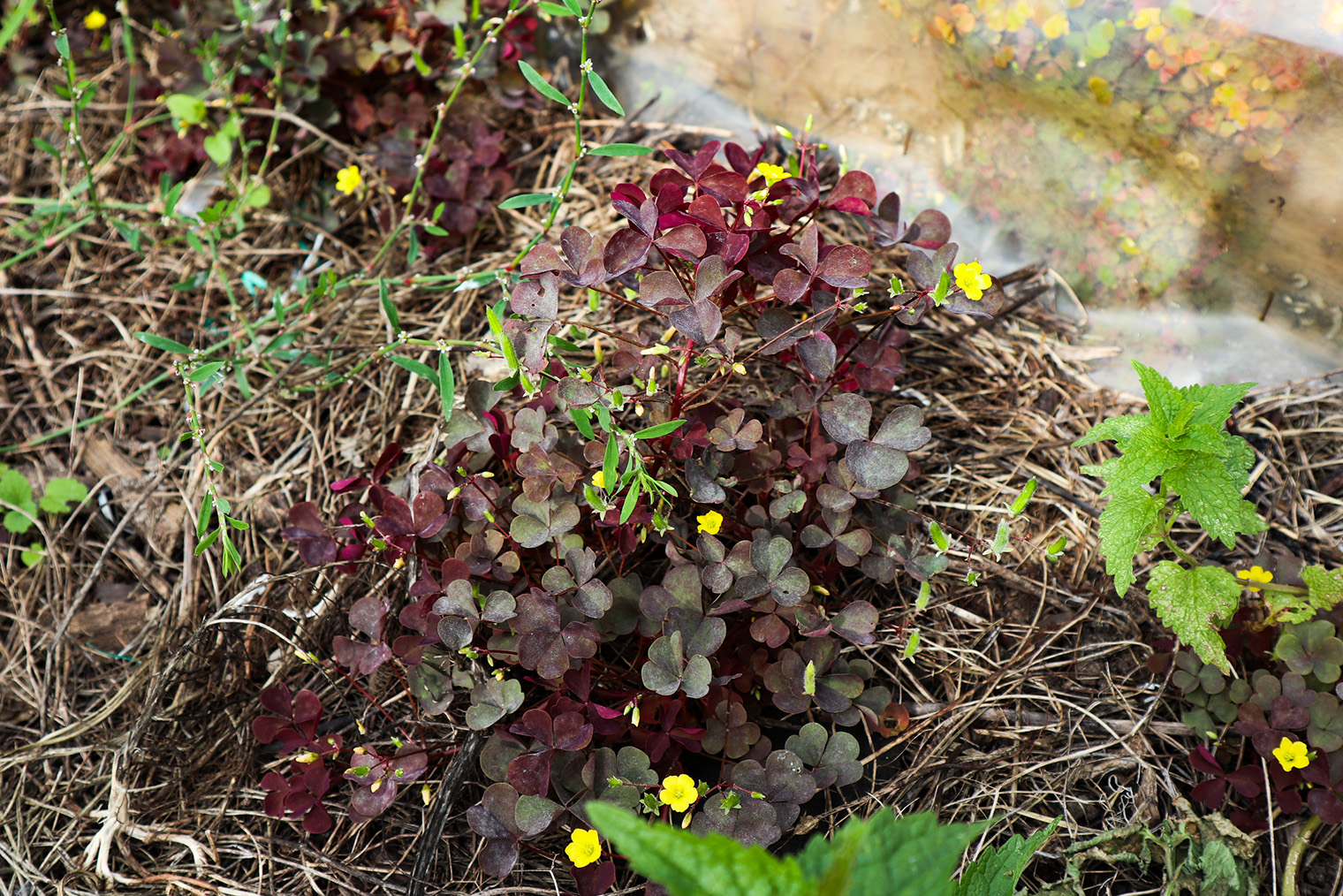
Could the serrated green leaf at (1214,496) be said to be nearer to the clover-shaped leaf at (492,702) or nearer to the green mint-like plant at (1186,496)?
the green mint-like plant at (1186,496)

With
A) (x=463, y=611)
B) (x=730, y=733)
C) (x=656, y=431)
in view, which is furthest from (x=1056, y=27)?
(x=463, y=611)

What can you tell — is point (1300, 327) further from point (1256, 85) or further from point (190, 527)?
point (190, 527)

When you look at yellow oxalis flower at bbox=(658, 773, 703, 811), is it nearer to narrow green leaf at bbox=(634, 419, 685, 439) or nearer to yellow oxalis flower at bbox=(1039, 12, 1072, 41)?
narrow green leaf at bbox=(634, 419, 685, 439)

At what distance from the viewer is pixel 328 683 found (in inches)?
75.9

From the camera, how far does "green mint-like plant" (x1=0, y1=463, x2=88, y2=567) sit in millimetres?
2197

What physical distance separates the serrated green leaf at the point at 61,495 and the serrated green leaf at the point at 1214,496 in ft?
8.48

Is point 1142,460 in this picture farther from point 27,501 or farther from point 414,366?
point 27,501

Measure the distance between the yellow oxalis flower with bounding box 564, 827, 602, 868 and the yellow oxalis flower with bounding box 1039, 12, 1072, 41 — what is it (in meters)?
2.14

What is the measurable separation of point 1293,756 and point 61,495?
9.49ft

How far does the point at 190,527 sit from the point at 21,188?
61.0 inches

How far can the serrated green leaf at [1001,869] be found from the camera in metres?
1.30

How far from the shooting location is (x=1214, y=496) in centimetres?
159

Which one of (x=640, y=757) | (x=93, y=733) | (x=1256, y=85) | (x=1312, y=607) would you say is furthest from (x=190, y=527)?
(x=1256, y=85)

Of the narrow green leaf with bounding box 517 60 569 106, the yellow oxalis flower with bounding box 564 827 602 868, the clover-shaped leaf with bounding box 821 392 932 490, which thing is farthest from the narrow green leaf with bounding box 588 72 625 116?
the yellow oxalis flower with bounding box 564 827 602 868
